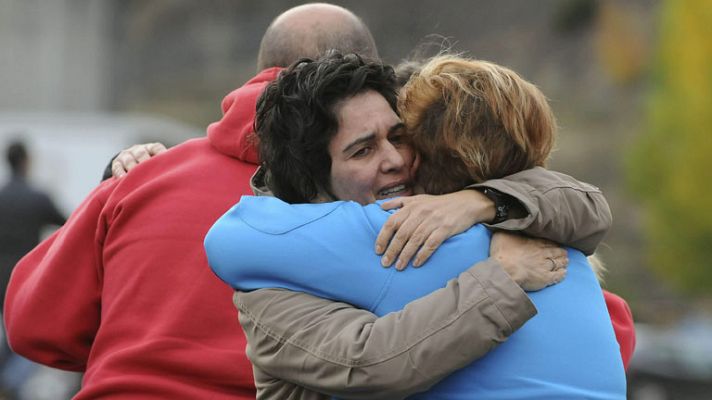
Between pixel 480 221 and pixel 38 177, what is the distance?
13225 millimetres

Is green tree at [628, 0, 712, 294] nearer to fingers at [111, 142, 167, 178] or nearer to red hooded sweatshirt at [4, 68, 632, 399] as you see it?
fingers at [111, 142, 167, 178]

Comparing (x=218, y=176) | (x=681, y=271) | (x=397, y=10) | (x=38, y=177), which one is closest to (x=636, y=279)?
(x=681, y=271)

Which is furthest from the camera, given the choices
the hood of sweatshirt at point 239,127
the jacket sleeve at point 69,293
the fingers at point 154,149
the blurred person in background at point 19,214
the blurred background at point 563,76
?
the blurred background at point 563,76

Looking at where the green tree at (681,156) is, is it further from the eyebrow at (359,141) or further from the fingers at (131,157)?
the eyebrow at (359,141)

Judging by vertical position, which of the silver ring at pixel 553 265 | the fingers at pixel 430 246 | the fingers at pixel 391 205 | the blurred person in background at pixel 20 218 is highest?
the fingers at pixel 391 205

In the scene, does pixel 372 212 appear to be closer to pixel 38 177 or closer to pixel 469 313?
pixel 469 313

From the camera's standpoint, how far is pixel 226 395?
3.19 meters

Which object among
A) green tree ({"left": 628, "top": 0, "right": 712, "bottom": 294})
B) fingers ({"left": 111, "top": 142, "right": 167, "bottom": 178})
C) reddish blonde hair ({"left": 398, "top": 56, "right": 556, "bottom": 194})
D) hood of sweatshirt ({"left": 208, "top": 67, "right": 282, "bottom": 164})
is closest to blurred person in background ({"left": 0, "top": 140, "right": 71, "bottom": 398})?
fingers ({"left": 111, "top": 142, "right": 167, "bottom": 178})

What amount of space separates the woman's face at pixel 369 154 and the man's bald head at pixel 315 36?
2.32ft

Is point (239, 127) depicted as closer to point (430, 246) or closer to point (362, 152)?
point (362, 152)

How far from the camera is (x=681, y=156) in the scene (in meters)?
29.5

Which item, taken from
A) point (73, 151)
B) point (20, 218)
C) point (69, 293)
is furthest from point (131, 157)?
point (73, 151)

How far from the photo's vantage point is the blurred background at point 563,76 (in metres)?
29.8

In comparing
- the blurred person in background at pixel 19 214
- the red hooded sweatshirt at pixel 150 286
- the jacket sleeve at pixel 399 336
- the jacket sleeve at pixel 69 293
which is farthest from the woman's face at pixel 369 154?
the blurred person in background at pixel 19 214
